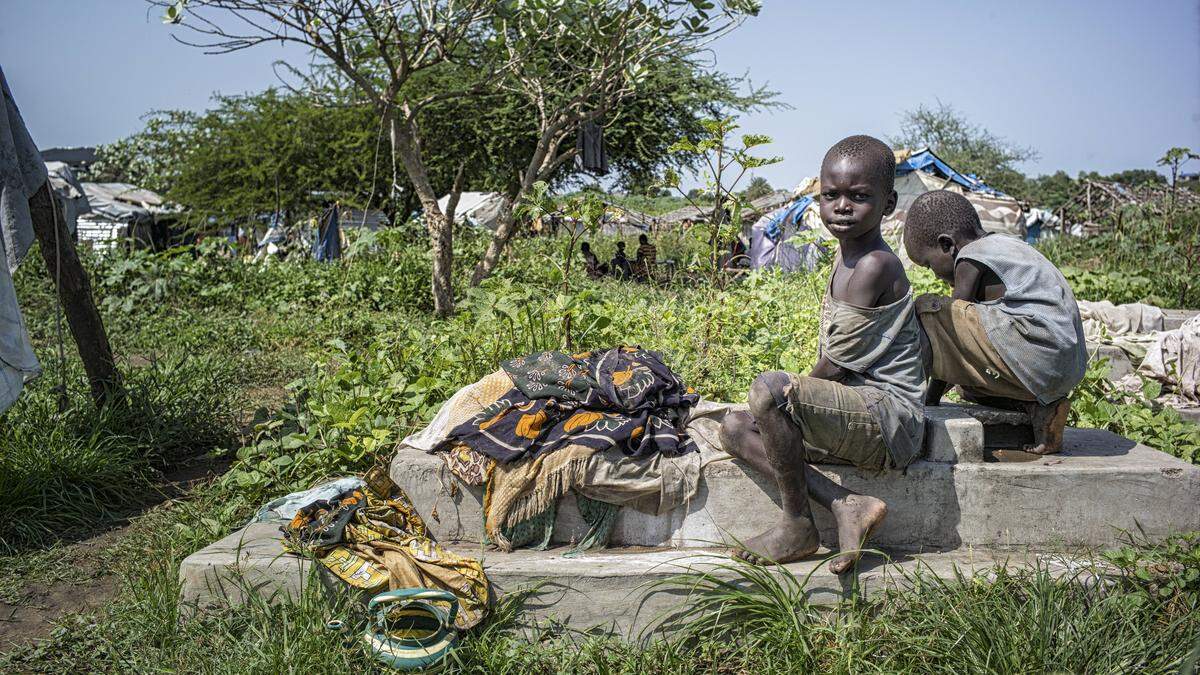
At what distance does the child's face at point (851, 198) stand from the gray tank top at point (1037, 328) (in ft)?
2.26

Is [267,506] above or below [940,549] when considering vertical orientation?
above

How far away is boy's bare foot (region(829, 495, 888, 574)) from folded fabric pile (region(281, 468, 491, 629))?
120 centimetres

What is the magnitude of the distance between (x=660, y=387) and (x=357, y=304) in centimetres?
703

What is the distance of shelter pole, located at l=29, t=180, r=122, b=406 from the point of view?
4.62m

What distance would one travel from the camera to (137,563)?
138 inches

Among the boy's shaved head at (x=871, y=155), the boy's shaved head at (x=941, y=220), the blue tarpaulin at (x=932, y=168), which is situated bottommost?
the boy's shaved head at (x=941, y=220)

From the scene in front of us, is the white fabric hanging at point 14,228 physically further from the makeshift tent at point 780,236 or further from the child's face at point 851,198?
the makeshift tent at point 780,236

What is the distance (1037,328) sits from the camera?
309 cm

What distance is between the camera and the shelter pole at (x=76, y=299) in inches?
182

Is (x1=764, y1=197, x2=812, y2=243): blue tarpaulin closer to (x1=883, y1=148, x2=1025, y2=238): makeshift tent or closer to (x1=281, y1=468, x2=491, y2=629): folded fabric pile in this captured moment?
(x1=883, y1=148, x2=1025, y2=238): makeshift tent

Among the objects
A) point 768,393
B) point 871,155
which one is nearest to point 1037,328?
point 871,155

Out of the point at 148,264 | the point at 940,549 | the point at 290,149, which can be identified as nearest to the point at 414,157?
the point at 148,264

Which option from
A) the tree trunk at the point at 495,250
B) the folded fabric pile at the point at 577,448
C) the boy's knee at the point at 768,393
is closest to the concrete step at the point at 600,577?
the folded fabric pile at the point at 577,448

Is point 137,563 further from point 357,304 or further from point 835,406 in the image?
point 357,304
